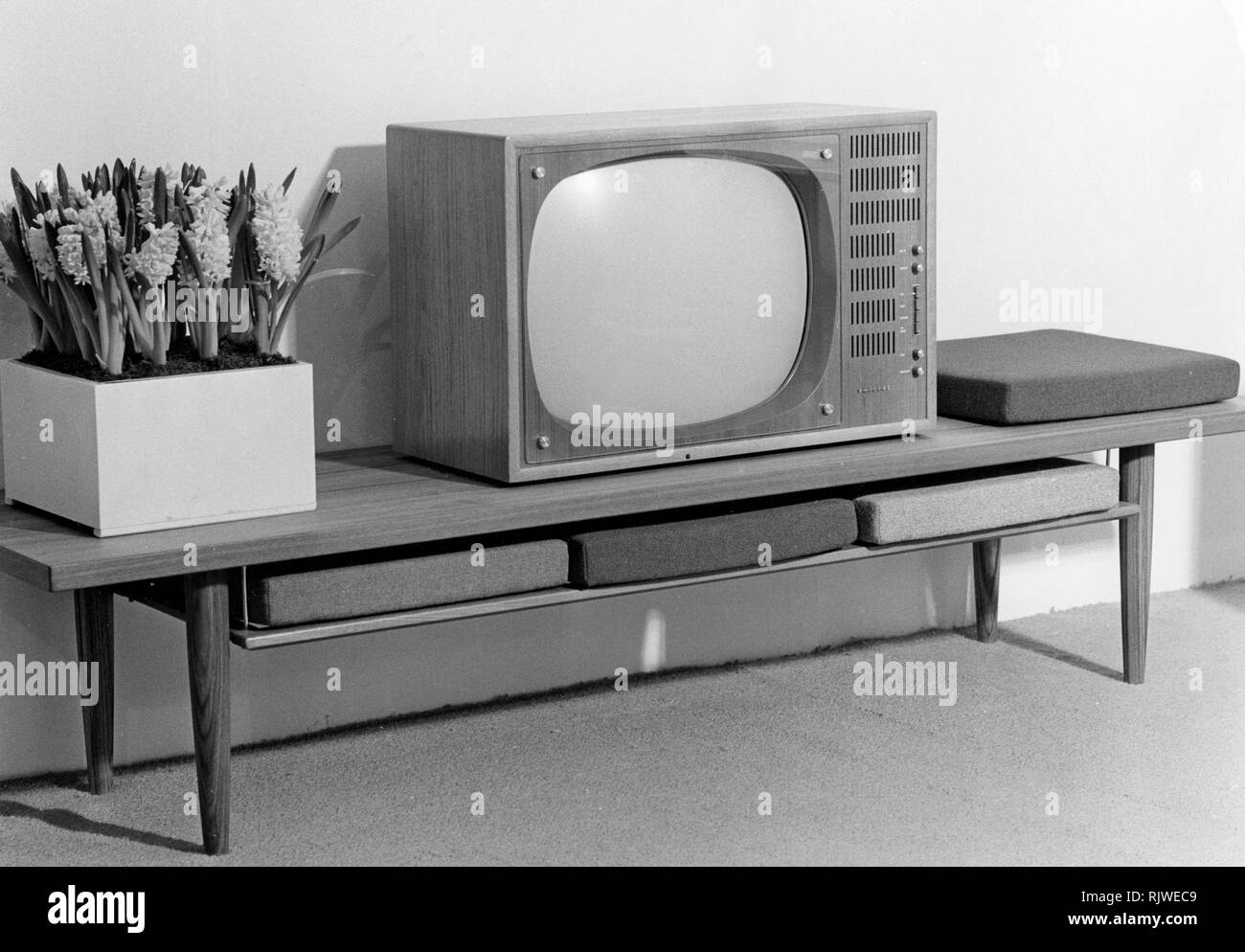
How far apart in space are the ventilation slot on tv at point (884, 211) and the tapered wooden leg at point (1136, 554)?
0.54m

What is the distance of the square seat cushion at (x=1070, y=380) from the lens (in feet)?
8.31

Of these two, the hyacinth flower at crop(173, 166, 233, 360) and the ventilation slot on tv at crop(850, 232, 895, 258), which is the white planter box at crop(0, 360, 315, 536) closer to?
the hyacinth flower at crop(173, 166, 233, 360)

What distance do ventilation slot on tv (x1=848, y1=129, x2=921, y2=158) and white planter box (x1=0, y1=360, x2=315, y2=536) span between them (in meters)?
0.76

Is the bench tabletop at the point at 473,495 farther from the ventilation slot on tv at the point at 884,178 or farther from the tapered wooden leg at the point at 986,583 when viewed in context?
the tapered wooden leg at the point at 986,583

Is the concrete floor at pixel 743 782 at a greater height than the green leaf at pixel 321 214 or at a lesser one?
lesser

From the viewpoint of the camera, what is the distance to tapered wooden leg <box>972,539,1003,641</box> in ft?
9.84

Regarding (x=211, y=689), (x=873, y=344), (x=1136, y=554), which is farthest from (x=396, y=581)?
(x=1136, y=554)

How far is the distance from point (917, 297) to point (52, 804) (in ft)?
4.18

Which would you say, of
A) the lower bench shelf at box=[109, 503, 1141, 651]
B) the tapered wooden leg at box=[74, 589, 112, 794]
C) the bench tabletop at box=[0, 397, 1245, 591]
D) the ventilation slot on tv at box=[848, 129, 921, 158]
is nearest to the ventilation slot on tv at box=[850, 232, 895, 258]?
the ventilation slot on tv at box=[848, 129, 921, 158]

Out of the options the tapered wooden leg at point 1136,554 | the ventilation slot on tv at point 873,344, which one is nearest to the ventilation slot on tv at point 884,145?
the ventilation slot on tv at point 873,344

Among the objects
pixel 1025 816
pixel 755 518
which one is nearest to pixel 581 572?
pixel 755 518

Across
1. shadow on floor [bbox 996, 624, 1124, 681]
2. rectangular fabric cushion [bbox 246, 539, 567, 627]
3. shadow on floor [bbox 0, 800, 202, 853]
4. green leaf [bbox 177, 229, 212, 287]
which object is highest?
green leaf [bbox 177, 229, 212, 287]

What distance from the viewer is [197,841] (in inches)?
85.2

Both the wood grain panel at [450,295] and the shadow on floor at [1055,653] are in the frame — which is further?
the shadow on floor at [1055,653]
